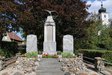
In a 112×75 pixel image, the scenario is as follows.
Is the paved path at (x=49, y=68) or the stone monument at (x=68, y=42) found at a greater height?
the stone monument at (x=68, y=42)

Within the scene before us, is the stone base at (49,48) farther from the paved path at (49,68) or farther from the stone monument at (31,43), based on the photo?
the paved path at (49,68)

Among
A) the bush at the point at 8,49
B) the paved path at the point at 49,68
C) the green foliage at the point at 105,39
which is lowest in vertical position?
the paved path at the point at 49,68

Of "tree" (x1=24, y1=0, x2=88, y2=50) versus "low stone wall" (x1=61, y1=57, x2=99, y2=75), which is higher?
"tree" (x1=24, y1=0, x2=88, y2=50)

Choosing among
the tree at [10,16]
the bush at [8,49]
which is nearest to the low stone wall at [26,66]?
the bush at [8,49]

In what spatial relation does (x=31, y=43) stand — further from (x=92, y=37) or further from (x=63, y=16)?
(x=92, y=37)

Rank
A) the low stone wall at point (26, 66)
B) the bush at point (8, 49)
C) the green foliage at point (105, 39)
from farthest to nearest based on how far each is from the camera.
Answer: the green foliage at point (105, 39) → the bush at point (8, 49) → the low stone wall at point (26, 66)

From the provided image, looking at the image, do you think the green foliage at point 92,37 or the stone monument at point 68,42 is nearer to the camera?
the stone monument at point 68,42

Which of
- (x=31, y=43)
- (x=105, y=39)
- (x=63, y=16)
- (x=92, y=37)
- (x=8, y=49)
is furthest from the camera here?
(x=105, y=39)

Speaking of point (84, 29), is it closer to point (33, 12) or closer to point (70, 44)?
point (33, 12)

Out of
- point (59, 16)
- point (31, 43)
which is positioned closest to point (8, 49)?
point (31, 43)

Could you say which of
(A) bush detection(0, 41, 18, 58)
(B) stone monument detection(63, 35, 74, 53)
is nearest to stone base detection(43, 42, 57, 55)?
(B) stone monument detection(63, 35, 74, 53)

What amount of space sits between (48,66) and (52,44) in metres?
10.0

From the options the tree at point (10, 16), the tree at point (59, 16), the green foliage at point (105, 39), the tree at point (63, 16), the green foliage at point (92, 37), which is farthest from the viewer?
the green foliage at point (105, 39)

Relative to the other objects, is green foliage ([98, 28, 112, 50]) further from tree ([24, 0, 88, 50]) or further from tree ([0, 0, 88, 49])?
tree ([24, 0, 88, 50])
